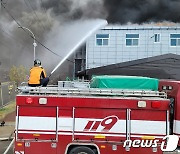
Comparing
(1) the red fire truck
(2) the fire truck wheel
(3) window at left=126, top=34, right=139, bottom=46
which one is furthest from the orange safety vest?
(3) window at left=126, top=34, right=139, bottom=46

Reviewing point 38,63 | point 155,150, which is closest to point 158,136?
point 155,150

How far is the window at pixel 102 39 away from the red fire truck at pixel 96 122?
22629mm

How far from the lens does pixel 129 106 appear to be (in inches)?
240

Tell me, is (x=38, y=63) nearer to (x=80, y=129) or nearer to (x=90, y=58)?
(x=80, y=129)

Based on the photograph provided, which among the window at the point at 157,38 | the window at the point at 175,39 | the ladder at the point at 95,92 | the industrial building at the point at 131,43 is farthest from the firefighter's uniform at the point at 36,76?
the window at the point at 175,39

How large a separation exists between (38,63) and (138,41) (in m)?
21.5

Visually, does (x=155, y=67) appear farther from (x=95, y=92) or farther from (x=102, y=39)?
Result: (x=102, y=39)

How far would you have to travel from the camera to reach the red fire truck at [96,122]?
20.0 feet

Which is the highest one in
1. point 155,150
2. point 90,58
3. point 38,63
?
point 90,58

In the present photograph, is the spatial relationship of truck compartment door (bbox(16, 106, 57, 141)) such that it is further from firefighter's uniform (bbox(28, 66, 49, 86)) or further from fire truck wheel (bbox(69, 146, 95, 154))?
firefighter's uniform (bbox(28, 66, 49, 86))

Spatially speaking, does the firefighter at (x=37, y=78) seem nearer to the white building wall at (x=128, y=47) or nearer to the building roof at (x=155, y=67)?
the building roof at (x=155, y=67)

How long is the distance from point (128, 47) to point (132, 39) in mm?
865

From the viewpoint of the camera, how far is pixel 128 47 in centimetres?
2834

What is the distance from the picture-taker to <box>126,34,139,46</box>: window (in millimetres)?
27953
